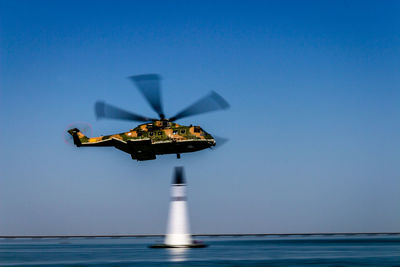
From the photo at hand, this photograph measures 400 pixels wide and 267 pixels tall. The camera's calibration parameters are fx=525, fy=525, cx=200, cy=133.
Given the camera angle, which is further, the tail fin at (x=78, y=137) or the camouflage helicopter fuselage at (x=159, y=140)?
the tail fin at (x=78, y=137)

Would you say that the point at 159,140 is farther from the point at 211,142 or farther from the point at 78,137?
the point at 78,137

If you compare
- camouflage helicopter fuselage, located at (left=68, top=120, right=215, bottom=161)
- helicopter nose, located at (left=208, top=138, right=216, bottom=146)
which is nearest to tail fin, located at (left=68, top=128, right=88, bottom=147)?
camouflage helicopter fuselage, located at (left=68, top=120, right=215, bottom=161)

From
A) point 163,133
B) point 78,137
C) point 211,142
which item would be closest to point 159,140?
point 163,133

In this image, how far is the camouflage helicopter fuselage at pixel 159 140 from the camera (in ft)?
164

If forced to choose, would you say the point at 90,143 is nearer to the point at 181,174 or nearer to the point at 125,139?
the point at 125,139

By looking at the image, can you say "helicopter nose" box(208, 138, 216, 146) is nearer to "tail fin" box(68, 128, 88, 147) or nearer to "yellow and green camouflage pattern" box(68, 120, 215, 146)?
"yellow and green camouflage pattern" box(68, 120, 215, 146)

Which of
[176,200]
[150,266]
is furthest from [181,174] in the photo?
[150,266]

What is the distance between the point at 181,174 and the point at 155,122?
891 centimetres

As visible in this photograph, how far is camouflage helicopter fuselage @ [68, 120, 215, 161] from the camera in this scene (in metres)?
50.0

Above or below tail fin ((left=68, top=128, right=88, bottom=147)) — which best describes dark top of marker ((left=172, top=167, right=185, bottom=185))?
below

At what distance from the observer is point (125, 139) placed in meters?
51.6

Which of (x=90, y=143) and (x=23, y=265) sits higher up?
(x=90, y=143)

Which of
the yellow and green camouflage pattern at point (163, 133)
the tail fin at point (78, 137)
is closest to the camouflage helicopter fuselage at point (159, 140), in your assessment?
the yellow and green camouflage pattern at point (163, 133)

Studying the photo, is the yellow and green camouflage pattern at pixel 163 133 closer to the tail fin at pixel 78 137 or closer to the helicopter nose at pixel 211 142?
the helicopter nose at pixel 211 142
